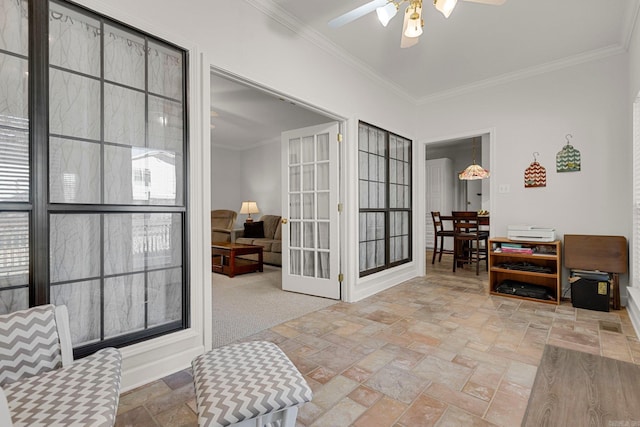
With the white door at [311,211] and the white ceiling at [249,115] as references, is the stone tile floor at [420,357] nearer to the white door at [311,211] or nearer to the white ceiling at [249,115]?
the white door at [311,211]

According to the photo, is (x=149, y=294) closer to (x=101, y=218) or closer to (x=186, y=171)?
(x=101, y=218)

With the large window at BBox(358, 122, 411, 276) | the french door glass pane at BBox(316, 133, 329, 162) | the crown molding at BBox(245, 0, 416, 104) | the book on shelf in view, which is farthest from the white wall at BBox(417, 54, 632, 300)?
the french door glass pane at BBox(316, 133, 329, 162)

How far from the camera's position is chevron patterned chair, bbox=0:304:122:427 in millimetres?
928

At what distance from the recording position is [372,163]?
389cm

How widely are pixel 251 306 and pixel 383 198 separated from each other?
2.14m

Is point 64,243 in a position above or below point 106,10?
below

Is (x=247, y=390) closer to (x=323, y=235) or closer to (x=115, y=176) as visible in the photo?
(x=115, y=176)

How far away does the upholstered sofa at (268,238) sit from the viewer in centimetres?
564

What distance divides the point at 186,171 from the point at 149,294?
0.82m

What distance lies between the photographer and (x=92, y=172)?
66.4 inches

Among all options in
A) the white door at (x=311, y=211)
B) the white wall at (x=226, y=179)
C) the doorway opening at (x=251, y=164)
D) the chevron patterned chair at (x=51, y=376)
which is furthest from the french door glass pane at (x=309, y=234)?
the white wall at (x=226, y=179)

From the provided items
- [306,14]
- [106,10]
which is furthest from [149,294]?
[306,14]

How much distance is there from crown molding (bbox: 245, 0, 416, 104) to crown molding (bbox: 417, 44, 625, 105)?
2.29ft

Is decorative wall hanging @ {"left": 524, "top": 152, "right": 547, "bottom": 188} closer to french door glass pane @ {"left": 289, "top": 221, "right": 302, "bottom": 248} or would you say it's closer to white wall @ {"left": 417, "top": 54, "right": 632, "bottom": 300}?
white wall @ {"left": 417, "top": 54, "right": 632, "bottom": 300}
